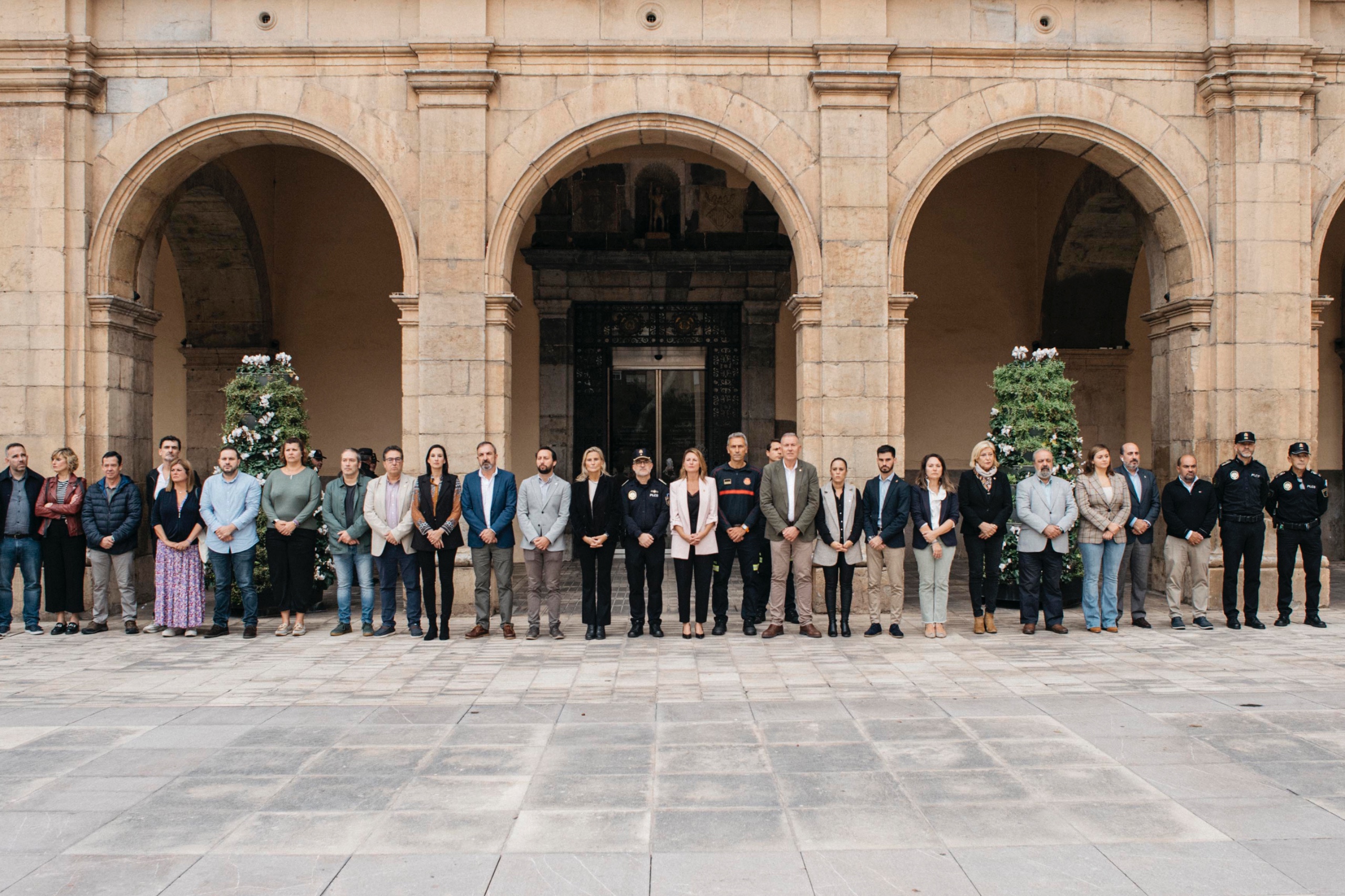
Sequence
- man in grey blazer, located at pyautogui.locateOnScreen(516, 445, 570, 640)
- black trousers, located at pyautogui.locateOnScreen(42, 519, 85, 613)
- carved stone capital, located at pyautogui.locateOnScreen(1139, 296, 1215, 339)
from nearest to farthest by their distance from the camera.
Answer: man in grey blazer, located at pyautogui.locateOnScreen(516, 445, 570, 640) → black trousers, located at pyautogui.locateOnScreen(42, 519, 85, 613) → carved stone capital, located at pyautogui.locateOnScreen(1139, 296, 1215, 339)

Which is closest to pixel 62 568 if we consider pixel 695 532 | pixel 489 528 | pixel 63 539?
pixel 63 539

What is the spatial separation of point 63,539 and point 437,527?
10.6ft

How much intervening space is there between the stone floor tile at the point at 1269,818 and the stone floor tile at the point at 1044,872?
64 centimetres

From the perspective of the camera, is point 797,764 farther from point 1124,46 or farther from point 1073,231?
point 1073,231

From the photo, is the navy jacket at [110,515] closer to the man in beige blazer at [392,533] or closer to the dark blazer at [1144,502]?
the man in beige blazer at [392,533]

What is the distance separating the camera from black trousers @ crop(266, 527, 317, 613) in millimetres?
7996

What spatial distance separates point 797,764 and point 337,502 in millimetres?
4962

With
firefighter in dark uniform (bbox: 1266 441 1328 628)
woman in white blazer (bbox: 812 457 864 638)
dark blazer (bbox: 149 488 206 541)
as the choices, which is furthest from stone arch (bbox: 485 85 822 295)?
firefighter in dark uniform (bbox: 1266 441 1328 628)

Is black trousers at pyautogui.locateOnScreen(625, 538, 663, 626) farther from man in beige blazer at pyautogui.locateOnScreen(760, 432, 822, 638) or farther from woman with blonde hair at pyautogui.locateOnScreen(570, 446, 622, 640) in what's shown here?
man in beige blazer at pyautogui.locateOnScreen(760, 432, 822, 638)

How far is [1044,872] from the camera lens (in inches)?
126

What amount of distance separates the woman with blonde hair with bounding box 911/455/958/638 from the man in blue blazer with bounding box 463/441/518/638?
327 centimetres

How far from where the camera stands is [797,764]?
4336 millimetres

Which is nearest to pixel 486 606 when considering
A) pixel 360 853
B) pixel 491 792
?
pixel 491 792

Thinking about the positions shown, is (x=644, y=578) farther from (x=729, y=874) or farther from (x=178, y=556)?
(x=729, y=874)
